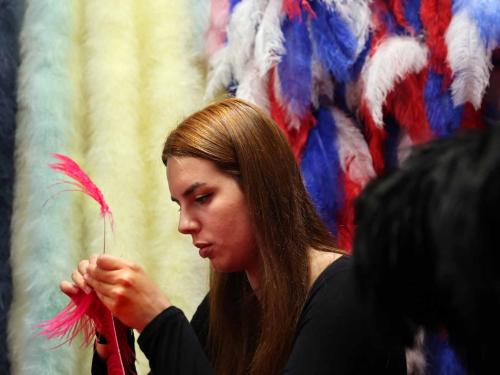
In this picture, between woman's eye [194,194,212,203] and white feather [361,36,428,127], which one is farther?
white feather [361,36,428,127]

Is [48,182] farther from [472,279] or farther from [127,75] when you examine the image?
[472,279]

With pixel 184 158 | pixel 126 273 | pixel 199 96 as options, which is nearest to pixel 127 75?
pixel 199 96

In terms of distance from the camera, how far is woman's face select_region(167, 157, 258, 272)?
97 centimetres

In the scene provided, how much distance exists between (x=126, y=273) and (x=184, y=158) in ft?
0.56

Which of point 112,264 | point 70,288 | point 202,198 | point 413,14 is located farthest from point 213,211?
point 413,14

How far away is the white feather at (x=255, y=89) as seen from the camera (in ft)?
4.02

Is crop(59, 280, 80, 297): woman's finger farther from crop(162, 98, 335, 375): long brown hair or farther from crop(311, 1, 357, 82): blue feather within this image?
crop(311, 1, 357, 82): blue feather

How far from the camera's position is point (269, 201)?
966 millimetres

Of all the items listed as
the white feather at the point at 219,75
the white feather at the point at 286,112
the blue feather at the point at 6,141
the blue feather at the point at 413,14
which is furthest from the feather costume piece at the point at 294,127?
the blue feather at the point at 6,141

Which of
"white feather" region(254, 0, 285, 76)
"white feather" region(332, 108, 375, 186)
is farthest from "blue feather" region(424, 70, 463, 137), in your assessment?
"white feather" region(254, 0, 285, 76)

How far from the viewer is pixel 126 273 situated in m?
0.94

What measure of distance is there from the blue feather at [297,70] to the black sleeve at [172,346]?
428mm

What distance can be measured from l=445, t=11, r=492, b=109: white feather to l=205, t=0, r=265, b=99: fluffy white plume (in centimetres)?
35

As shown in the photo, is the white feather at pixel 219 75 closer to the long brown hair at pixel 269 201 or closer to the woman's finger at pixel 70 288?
the long brown hair at pixel 269 201
